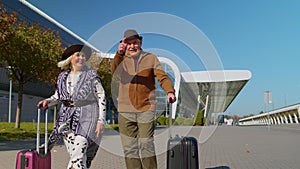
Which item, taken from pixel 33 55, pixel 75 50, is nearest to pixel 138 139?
pixel 75 50

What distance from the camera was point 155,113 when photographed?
12.8ft

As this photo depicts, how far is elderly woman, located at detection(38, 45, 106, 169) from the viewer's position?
3367 millimetres

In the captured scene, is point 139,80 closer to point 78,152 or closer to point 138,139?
point 138,139

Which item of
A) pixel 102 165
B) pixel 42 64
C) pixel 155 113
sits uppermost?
pixel 42 64

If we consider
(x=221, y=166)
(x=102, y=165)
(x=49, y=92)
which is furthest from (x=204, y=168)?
(x=49, y=92)

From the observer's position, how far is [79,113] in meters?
3.45

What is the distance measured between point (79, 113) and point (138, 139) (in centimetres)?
81

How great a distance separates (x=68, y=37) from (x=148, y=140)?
198ft

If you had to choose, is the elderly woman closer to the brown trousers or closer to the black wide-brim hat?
the black wide-brim hat

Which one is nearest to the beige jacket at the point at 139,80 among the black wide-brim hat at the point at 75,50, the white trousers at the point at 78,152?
the black wide-brim hat at the point at 75,50

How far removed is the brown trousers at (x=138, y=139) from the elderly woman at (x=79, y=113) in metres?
0.42

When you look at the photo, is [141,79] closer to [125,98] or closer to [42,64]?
[125,98]

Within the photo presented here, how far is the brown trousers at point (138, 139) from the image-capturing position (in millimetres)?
3764

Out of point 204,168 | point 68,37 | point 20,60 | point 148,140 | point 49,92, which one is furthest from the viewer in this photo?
point 68,37
